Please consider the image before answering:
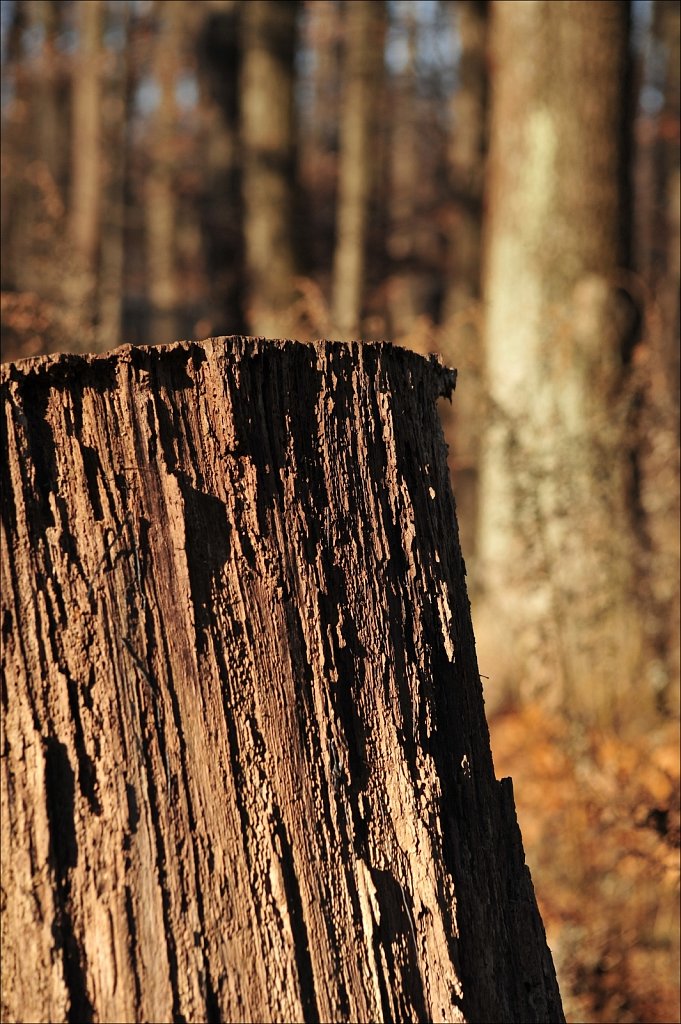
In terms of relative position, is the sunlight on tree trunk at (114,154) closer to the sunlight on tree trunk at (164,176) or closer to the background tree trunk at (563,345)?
the sunlight on tree trunk at (164,176)

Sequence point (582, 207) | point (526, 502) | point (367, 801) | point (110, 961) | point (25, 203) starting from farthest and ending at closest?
1. point (25, 203)
2. point (582, 207)
3. point (526, 502)
4. point (367, 801)
5. point (110, 961)

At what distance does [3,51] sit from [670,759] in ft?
51.0

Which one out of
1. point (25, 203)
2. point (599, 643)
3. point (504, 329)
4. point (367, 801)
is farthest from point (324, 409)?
point (25, 203)

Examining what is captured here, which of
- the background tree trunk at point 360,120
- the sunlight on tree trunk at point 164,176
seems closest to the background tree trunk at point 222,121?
the background tree trunk at point 360,120

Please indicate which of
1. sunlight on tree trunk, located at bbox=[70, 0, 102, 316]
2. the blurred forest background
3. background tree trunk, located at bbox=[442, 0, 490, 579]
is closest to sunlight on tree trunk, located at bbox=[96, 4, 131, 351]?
sunlight on tree trunk, located at bbox=[70, 0, 102, 316]

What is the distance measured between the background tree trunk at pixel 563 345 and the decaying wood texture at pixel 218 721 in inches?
115

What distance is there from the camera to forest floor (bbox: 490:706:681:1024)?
3.24 meters

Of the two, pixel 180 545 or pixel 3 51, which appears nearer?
pixel 180 545

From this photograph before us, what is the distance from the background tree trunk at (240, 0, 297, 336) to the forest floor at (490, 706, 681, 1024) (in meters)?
5.21

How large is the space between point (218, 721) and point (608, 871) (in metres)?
2.72

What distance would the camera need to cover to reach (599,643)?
16.0 feet

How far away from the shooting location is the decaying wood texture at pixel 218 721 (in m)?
1.52

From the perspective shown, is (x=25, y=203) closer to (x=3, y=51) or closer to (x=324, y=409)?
(x=3, y=51)

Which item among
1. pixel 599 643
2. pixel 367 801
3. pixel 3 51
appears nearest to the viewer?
pixel 367 801
